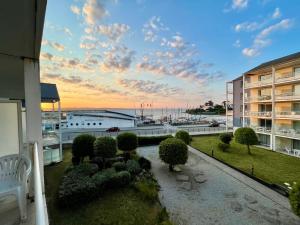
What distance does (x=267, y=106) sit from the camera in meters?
21.7

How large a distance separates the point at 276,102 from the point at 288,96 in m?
2.04

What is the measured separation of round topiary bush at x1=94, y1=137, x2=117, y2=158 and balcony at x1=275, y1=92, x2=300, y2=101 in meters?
18.2

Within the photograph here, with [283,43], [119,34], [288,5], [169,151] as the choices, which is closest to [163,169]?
[169,151]

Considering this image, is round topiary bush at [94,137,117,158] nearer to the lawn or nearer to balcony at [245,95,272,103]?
the lawn

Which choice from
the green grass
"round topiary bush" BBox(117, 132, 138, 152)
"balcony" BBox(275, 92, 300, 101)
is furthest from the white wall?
"balcony" BBox(275, 92, 300, 101)

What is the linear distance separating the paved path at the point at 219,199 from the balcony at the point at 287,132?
9.51 m

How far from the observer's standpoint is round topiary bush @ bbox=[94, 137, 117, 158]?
12791 millimetres

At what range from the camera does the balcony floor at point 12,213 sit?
302 centimetres


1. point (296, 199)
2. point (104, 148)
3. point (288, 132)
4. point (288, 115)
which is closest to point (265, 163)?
point (288, 132)

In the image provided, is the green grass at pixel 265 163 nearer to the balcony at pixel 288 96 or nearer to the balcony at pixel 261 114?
the balcony at pixel 261 114

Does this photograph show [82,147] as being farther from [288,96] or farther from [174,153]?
[288,96]

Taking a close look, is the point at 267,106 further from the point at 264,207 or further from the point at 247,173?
the point at 264,207

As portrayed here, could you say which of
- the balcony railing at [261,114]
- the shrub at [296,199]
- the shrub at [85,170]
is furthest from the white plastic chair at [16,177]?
the balcony railing at [261,114]

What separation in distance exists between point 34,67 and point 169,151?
1002 centimetres
